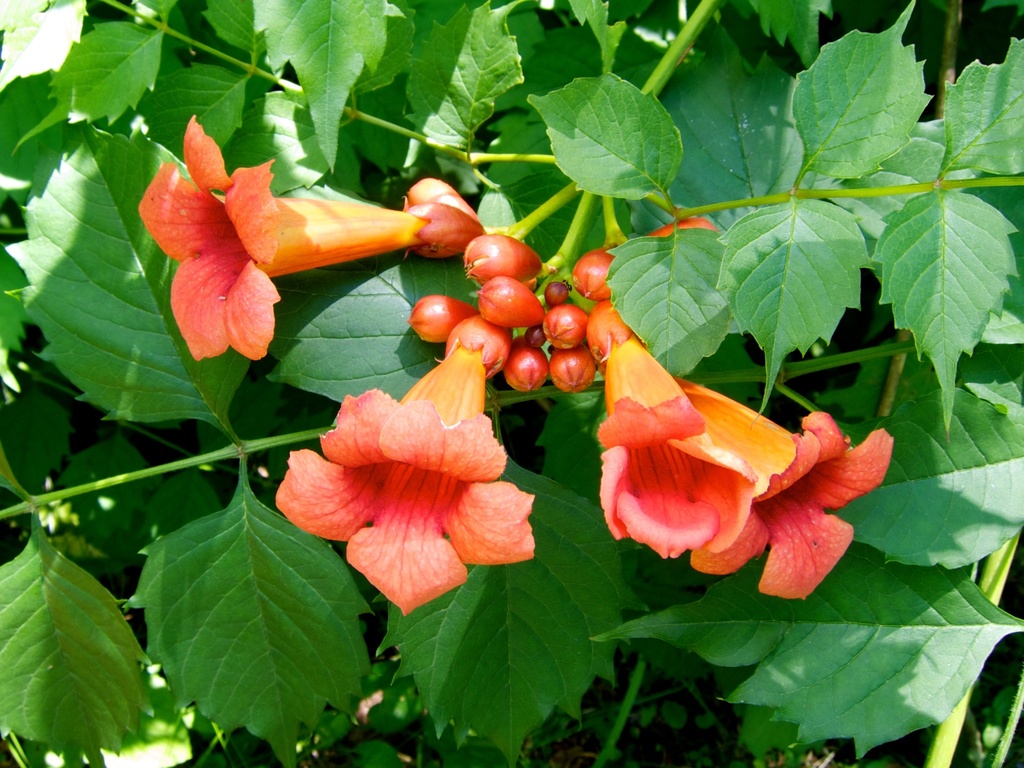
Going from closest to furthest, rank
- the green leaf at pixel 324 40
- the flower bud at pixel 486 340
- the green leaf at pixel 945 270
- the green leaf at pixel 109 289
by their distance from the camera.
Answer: the green leaf at pixel 945 270 < the green leaf at pixel 324 40 < the flower bud at pixel 486 340 < the green leaf at pixel 109 289

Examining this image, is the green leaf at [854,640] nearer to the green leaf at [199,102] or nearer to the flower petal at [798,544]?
the flower petal at [798,544]

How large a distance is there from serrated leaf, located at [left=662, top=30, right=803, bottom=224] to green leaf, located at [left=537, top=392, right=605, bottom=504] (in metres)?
0.71

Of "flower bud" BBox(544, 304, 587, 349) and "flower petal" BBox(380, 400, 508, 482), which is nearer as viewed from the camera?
"flower petal" BBox(380, 400, 508, 482)

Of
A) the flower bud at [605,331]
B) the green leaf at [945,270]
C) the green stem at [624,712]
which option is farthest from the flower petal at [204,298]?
the green stem at [624,712]

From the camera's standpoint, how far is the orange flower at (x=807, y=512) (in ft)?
5.76

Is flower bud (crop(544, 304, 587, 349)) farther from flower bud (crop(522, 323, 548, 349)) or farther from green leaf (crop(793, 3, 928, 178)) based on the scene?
green leaf (crop(793, 3, 928, 178))

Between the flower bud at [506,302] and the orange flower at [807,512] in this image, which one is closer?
the orange flower at [807,512]

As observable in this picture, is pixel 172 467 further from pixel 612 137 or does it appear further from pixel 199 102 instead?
pixel 612 137

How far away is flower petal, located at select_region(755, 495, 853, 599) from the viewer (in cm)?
182

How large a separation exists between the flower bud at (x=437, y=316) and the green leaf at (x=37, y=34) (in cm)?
106

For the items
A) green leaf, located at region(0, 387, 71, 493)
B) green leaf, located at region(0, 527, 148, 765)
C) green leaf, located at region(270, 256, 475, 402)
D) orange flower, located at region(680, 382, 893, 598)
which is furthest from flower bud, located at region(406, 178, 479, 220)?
green leaf, located at region(0, 387, 71, 493)

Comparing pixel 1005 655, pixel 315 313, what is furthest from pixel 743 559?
pixel 1005 655

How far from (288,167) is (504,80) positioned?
2.11 feet

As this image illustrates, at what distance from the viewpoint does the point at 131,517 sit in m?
3.71
